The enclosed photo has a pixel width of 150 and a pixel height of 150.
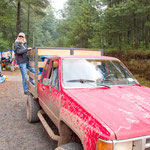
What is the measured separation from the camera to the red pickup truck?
61.9 inches

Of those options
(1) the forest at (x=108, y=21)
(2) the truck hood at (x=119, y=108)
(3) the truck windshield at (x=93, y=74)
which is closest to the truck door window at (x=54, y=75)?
(3) the truck windshield at (x=93, y=74)

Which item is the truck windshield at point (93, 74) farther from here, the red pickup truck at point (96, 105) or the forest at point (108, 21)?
the forest at point (108, 21)

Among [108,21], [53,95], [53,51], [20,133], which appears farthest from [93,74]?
[108,21]

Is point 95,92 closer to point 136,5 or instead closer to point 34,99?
point 34,99

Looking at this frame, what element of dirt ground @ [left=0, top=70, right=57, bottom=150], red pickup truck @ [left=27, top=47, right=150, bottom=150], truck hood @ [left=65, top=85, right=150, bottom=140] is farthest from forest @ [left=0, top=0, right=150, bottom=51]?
truck hood @ [left=65, top=85, right=150, bottom=140]

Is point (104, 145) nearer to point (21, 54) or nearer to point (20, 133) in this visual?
point (20, 133)

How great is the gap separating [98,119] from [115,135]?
24cm

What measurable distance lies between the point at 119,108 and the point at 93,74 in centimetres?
115

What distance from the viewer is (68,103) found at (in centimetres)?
232

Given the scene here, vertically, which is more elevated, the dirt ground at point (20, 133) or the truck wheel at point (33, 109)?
the truck wheel at point (33, 109)

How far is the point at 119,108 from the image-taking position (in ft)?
6.40

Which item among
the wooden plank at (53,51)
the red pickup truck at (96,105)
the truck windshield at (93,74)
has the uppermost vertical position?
the wooden plank at (53,51)

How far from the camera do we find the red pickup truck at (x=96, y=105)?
1.57 m

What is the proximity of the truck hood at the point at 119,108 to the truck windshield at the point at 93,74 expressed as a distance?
20 centimetres
